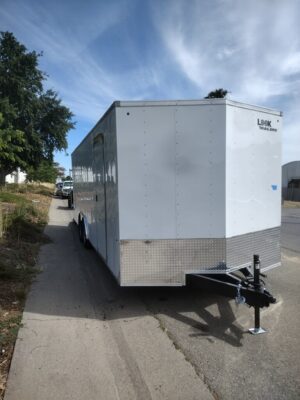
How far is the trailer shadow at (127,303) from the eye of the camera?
4.94m

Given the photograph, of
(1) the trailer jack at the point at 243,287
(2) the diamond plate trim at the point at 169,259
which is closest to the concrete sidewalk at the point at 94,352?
(2) the diamond plate trim at the point at 169,259

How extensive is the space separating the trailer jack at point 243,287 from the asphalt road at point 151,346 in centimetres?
37

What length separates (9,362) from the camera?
13.0ft

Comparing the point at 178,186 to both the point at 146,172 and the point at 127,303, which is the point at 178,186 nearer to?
the point at 146,172

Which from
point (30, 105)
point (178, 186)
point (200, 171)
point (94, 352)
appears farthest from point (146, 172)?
point (30, 105)

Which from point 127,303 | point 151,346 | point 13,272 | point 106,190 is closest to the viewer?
point 151,346

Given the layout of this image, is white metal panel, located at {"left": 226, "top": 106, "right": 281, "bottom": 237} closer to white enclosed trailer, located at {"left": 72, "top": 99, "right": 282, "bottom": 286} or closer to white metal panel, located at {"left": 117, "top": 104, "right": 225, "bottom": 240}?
white enclosed trailer, located at {"left": 72, "top": 99, "right": 282, "bottom": 286}

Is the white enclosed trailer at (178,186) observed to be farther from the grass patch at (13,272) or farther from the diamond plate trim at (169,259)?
the grass patch at (13,272)

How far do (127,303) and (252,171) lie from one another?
2829 mm

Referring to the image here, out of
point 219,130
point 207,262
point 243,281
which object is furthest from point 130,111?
point 243,281

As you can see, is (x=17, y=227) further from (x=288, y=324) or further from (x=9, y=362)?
(x=288, y=324)

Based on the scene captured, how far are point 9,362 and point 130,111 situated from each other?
342cm

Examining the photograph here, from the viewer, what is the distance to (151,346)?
4.34 m

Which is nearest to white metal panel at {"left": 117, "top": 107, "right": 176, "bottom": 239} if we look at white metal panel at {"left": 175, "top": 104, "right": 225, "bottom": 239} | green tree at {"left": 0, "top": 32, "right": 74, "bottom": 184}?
white metal panel at {"left": 175, "top": 104, "right": 225, "bottom": 239}
